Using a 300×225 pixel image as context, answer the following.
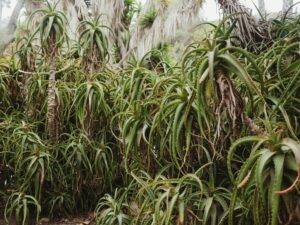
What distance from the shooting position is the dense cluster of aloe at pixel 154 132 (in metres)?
1.66

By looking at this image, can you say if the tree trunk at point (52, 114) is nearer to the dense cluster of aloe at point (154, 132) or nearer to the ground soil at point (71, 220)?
the dense cluster of aloe at point (154, 132)

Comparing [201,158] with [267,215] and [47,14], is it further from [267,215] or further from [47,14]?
[47,14]

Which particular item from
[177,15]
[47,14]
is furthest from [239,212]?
[177,15]

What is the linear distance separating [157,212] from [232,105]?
730 millimetres

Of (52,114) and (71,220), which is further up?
(52,114)

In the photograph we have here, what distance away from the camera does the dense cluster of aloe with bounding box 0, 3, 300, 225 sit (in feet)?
5.45

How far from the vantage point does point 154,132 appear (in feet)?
8.41

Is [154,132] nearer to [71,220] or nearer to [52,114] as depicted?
[52,114]

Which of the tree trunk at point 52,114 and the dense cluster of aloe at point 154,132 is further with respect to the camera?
the tree trunk at point 52,114

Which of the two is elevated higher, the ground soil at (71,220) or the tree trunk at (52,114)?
the tree trunk at (52,114)

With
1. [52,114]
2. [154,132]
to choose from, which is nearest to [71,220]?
[52,114]

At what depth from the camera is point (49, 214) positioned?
3.78 m

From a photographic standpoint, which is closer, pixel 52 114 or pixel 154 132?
pixel 154 132

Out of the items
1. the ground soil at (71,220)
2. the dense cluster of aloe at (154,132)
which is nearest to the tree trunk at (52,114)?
the dense cluster of aloe at (154,132)
